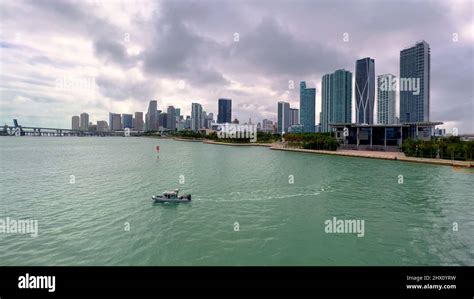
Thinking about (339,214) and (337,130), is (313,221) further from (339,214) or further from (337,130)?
(337,130)

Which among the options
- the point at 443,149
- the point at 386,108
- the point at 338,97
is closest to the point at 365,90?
the point at 338,97

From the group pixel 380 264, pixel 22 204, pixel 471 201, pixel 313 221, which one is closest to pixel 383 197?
pixel 471 201

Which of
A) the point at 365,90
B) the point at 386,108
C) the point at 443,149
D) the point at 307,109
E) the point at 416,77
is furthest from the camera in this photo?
the point at 307,109

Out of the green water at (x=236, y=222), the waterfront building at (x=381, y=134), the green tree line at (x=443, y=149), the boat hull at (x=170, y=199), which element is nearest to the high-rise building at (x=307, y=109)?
the waterfront building at (x=381, y=134)

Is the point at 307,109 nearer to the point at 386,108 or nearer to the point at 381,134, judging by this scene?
the point at 386,108

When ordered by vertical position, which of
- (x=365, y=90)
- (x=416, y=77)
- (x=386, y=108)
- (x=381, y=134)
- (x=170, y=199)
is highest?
(x=365, y=90)

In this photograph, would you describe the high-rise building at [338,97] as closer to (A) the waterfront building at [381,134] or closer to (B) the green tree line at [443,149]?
(A) the waterfront building at [381,134]
